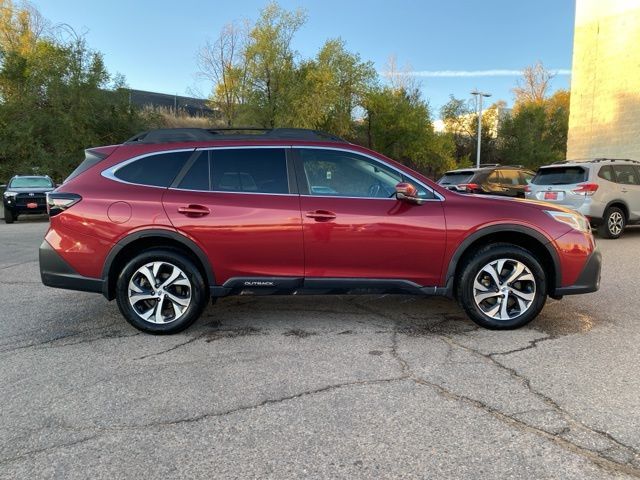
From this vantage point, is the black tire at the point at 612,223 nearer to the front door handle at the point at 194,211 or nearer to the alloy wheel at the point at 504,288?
the alloy wheel at the point at 504,288

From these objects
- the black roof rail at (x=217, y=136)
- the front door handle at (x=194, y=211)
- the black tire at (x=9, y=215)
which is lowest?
the black tire at (x=9, y=215)

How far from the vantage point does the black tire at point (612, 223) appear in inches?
427

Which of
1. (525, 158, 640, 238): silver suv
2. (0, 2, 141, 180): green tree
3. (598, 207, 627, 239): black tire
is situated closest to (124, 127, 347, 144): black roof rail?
(525, 158, 640, 238): silver suv

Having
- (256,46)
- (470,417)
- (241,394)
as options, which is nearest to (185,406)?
(241,394)

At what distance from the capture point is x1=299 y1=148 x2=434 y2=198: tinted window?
4629 millimetres

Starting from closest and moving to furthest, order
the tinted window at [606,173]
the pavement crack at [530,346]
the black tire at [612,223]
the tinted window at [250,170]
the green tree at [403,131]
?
the pavement crack at [530,346] < the tinted window at [250,170] < the tinted window at [606,173] < the black tire at [612,223] < the green tree at [403,131]

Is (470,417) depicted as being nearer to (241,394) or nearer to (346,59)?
(241,394)

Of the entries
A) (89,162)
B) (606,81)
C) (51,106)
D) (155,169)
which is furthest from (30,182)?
(606,81)

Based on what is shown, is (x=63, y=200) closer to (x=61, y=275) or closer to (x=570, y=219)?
(x=61, y=275)

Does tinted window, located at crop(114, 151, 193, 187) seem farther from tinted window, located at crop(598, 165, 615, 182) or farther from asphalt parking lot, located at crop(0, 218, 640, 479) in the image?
tinted window, located at crop(598, 165, 615, 182)

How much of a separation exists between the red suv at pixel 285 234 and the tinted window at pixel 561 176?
6.71 meters

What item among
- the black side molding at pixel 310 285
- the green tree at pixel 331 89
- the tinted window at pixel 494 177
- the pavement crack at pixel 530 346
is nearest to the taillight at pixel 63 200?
the black side molding at pixel 310 285

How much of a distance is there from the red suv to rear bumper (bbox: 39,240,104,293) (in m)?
0.01

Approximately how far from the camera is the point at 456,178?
13391 mm
